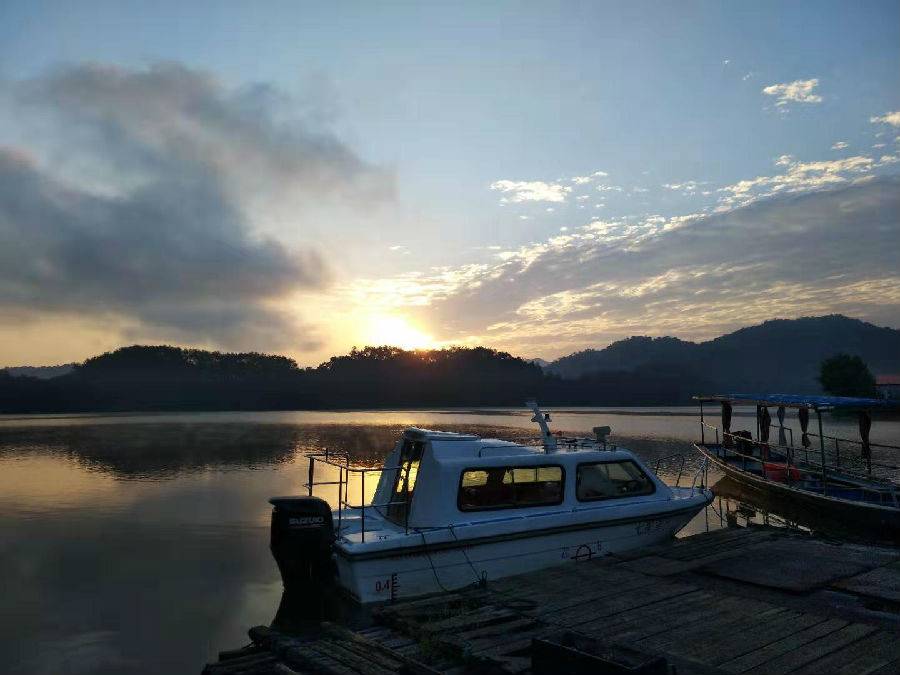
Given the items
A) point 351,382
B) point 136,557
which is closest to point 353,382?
point 351,382

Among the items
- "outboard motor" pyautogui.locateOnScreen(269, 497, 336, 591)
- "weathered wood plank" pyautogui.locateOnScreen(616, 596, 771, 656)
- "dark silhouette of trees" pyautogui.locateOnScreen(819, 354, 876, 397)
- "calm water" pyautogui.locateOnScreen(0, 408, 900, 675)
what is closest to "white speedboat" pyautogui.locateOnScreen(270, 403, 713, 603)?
"outboard motor" pyautogui.locateOnScreen(269, 497, 336, 591)

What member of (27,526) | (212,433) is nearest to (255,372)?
(212,433)

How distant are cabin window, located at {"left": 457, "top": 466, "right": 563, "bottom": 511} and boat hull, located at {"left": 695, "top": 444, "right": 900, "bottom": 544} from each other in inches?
381

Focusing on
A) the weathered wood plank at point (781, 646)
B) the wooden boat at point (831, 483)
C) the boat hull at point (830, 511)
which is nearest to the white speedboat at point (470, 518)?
the weathered wood plank at point (781, 646)

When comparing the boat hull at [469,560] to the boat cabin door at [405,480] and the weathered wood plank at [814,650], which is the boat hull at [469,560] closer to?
the boat cabin door at [405,480]

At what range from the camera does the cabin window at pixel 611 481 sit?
13695 millimetres

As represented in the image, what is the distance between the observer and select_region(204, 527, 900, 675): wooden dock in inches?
290

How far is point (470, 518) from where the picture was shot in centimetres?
1228

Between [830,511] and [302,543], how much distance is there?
15.5 metres

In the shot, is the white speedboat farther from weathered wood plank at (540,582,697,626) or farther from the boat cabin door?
weathered wood plank at (540,582,697,626)

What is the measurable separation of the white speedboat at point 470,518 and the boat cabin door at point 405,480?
0.03m

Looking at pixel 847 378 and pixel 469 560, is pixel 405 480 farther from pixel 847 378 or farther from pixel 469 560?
pixel 847 378

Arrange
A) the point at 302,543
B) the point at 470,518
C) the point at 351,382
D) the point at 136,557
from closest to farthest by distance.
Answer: the point at 302,543
the point at 470,518
the point at 136,557
the point at 351,382

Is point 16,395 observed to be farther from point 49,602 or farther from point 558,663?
point 558,663
